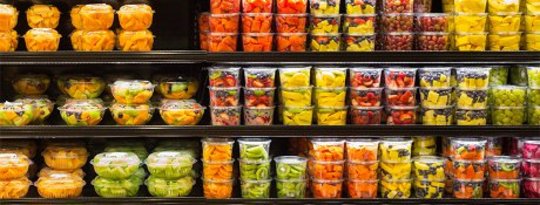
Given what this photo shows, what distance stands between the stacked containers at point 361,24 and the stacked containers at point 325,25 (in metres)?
0.05

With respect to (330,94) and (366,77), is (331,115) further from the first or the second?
(366,77)

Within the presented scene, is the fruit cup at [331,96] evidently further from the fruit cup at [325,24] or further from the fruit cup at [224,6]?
the fruit cup at [224,6]

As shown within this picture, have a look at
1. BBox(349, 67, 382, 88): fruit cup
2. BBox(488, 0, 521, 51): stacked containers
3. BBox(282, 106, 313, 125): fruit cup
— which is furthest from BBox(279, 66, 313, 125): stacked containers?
BBox(488, 0, 521, 51): stacked containers

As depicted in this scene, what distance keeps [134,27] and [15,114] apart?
0.67 metres

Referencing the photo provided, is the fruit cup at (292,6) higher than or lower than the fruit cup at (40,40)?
higher

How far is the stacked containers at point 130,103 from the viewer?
9.99ft

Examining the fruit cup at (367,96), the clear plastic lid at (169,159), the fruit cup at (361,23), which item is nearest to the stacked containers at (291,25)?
the fruit cup at (361,23)

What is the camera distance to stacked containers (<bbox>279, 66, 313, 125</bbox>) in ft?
9.77

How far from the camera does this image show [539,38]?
9.75 feet

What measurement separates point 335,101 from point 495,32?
783 mm

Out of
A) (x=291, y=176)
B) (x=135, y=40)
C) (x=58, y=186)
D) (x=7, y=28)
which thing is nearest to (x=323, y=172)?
(x=291, y=176)

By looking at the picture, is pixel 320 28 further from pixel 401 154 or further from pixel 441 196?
pixel 441 196

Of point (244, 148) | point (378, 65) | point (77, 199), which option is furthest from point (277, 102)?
point (77, 199)

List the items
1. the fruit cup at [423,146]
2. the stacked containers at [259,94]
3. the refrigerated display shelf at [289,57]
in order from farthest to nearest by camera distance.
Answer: the fruit cup at [423,146] → the stacked containers at [259,94] → the refrigerated display shelf at [289,57]
